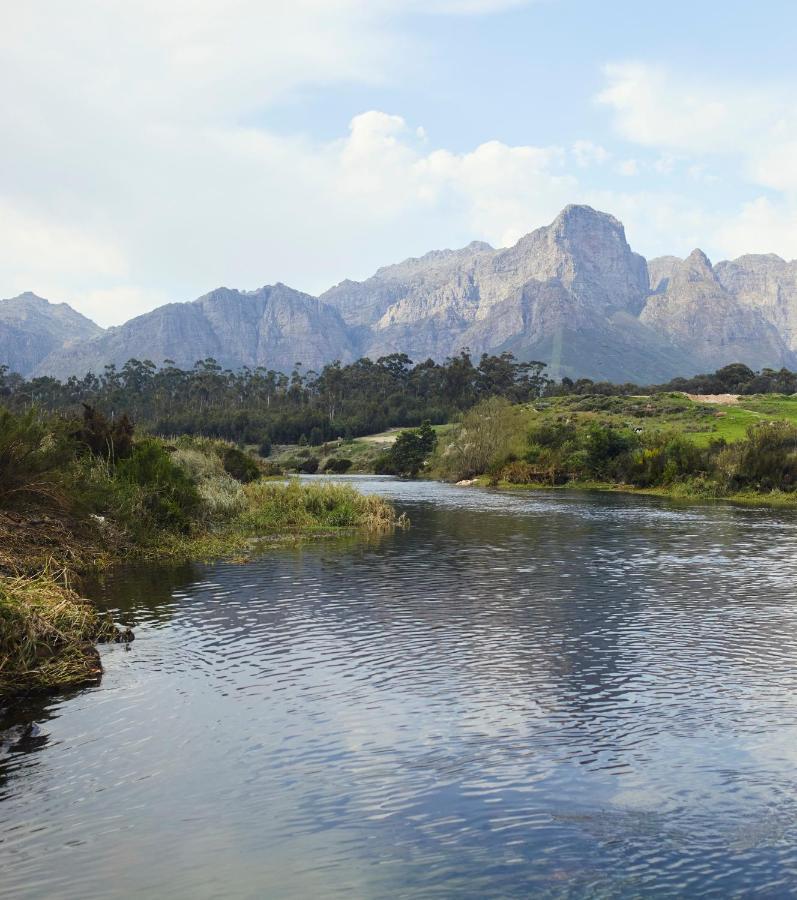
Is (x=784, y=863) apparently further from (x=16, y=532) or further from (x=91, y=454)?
(x=91, y=454)

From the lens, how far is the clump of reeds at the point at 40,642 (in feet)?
55.5

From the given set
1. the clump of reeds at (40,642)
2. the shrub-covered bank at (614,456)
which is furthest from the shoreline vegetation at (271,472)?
the shrub-covered bank at (614,456)

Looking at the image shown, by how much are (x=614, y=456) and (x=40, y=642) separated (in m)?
78.4

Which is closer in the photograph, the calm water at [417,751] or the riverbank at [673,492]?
the calm water at [417,751]

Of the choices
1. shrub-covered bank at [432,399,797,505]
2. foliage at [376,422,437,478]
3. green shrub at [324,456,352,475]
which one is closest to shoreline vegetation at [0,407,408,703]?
shrub-covered bank at [432,399,797,505]

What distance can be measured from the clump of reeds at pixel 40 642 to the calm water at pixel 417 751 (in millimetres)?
795

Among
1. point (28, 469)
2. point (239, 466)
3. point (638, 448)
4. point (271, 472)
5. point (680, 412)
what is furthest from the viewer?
point (680, 412)

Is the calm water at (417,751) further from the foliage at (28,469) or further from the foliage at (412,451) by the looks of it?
the foliage at (412,451)

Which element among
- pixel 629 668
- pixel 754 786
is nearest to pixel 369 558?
pixel 629 668

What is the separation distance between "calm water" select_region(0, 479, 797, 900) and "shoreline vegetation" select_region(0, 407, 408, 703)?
1.34m

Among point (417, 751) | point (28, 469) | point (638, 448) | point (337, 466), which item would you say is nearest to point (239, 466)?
point (28, 469)

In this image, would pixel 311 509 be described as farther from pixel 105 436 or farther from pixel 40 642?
pixel 40 642

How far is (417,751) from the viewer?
1441cm

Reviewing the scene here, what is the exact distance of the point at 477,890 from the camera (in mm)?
10055
